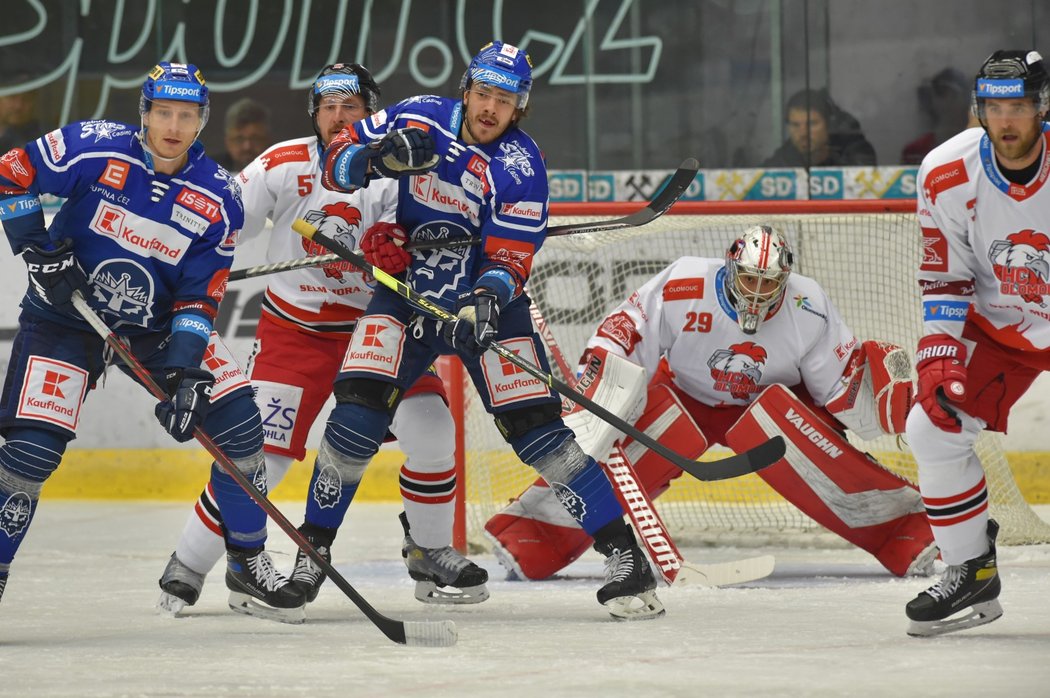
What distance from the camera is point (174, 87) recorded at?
3262 mm

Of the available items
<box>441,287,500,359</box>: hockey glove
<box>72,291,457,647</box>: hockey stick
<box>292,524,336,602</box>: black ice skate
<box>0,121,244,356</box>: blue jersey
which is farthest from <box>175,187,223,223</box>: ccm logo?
<box>292,524,336,602</box>: black ice skate

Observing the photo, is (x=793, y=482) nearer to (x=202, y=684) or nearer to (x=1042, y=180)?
(x=1042, y=180)

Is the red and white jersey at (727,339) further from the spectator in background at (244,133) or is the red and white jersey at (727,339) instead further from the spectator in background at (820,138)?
the spectator in background at (244,133)

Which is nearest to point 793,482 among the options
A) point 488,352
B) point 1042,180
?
point 488,352

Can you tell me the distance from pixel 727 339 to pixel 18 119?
3241mm

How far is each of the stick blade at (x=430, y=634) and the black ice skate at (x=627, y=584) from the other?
459 millimetres

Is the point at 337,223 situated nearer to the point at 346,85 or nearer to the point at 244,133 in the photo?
the point at 346,85

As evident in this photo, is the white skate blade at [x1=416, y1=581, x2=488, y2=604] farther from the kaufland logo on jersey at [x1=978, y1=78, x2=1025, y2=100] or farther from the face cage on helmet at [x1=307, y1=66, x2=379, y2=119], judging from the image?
the kaufland logo on jersey at [x1=978, y1=78, x2=1025, y2=100]

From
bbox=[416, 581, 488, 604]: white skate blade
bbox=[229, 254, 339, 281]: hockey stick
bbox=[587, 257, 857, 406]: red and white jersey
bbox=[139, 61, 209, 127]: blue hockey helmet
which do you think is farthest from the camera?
bbox=[587, 257, 857, 406]: red and white jersey

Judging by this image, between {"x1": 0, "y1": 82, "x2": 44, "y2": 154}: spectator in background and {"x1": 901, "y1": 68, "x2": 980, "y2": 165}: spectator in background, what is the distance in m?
Answer: 3.16

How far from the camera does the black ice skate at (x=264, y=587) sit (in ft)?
11.2

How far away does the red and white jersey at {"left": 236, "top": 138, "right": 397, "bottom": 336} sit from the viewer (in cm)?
385

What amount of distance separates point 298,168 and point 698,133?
247 cm

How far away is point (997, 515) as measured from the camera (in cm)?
465
